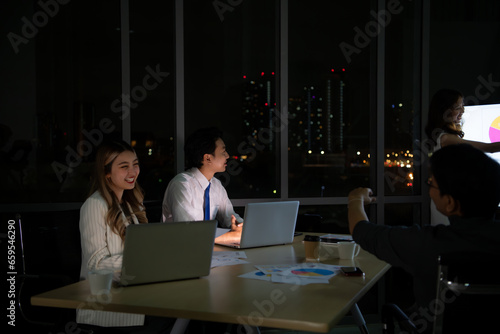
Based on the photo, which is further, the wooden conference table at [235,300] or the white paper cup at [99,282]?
the white paper cup at [99,282]

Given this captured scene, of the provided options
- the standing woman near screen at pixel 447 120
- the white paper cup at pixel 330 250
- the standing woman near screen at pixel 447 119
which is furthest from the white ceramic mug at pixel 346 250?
the standing woman near screen at pixel 447 119

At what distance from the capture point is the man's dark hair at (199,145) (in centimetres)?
311

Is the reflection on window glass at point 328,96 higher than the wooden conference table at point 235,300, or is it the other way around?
the reflection on window glass at point 328,96

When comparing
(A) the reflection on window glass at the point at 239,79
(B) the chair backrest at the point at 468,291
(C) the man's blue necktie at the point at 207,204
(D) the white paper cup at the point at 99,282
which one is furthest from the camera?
(A) the reflection on window glass at the point at 239,79

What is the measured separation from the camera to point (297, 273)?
188cm

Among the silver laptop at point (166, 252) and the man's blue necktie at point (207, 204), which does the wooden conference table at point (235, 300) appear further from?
the man's blue necktie at point (207, 204)

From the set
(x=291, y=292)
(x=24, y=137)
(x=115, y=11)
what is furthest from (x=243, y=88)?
(x=291, y=292)

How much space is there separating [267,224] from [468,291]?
1.44 metres

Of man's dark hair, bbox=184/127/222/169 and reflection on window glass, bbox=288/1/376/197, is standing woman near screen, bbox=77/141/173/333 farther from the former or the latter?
reflection on window glass, bbox=288/1/376/197

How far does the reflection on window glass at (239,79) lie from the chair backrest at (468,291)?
2250mm

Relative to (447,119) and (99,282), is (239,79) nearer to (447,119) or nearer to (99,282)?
(447,119)

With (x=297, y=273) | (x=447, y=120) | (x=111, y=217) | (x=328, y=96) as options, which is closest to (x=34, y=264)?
(x=111, y=217)

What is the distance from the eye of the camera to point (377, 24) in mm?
3959

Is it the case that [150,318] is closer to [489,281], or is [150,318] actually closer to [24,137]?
[489,281]
